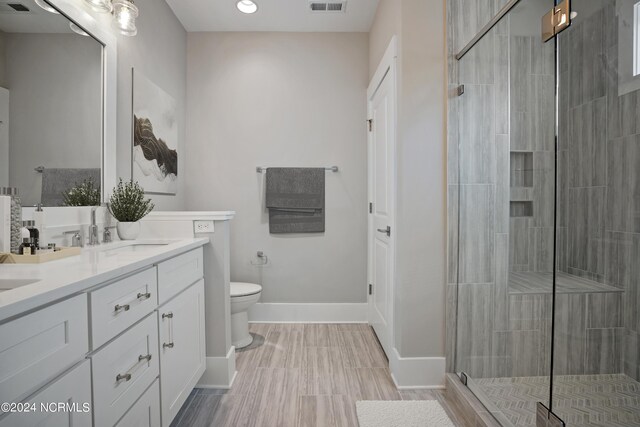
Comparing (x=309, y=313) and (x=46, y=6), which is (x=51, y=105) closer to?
(x=46, y=6)

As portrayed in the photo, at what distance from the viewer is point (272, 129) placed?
3.12 metres

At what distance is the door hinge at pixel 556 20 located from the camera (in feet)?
3.97

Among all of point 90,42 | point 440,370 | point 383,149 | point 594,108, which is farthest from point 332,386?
point 90,42

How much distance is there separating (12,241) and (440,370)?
2.04 m

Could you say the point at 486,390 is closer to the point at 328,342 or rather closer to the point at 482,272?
the point at 482,272

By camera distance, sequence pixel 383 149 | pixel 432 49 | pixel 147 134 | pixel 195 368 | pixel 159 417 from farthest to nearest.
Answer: pixel 383 149, pixel 147 134, pixel 432 49, pixel 195 368, pixel 159 417

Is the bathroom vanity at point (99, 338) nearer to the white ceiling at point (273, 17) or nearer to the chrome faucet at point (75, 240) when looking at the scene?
the chrome faucet at point (75, 240)

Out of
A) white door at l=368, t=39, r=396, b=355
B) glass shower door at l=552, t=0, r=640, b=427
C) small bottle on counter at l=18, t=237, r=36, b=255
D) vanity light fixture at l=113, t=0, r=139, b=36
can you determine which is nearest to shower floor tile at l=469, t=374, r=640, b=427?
glass shower door at l=552, t=0, r=640, b=427

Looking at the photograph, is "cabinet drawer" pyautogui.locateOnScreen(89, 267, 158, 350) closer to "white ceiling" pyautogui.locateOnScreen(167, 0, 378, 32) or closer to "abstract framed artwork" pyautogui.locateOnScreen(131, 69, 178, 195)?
"abstract framed artwork" pyautogui.locateOnScreen(131, 69, 178, 195)

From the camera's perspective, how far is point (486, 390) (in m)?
1.66

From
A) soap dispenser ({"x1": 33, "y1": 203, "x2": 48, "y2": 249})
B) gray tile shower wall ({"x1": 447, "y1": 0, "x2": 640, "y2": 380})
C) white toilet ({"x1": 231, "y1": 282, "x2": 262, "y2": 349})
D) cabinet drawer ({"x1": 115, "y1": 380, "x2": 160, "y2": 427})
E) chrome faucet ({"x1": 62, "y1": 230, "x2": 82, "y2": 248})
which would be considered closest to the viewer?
cabinet drawer ({"x1": 115, "y1": 380, "x2": 160, "y2": 427})

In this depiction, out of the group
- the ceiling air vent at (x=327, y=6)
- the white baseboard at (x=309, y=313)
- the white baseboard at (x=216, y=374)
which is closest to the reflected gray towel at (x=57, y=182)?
the white baseboard at (x=216, y=374)

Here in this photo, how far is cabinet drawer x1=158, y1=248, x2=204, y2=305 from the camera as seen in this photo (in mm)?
1421

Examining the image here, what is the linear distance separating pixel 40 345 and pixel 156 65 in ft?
7.30
